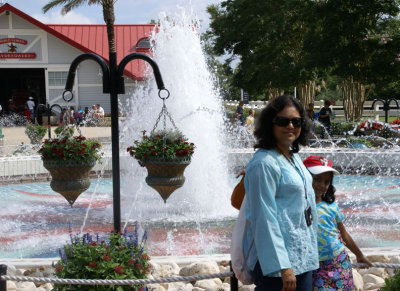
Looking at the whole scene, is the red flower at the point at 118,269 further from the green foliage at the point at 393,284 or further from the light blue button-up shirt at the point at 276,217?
the green foliage at the point at 393,284

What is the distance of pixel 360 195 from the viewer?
35.8ft

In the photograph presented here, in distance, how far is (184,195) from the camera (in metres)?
9.91

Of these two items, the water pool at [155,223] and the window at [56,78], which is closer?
the water pool at [155,223]

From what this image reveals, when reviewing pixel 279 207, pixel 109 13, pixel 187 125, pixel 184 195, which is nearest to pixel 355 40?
pixel 109 13

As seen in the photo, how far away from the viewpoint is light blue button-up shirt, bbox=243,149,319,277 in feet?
8.87

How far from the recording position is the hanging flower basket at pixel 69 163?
5395 millimetres

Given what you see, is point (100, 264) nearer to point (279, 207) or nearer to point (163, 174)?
point (279, 207)

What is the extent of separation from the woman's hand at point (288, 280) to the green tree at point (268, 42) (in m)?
24.5

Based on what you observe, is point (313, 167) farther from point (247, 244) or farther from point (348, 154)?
point (348, 154)

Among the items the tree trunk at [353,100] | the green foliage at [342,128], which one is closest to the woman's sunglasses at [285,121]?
the green foliage at [342,128]

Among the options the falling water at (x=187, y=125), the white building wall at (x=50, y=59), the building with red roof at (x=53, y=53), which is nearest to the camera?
the falling water at (x=187, y=125)

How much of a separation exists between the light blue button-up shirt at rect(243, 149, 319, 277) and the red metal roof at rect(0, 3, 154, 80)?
1167 inches

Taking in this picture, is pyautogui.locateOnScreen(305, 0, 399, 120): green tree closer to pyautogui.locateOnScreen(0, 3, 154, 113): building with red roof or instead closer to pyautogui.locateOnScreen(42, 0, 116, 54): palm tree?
pyautogui.locateOnScreen(42, 0, 116, 54): palm tree

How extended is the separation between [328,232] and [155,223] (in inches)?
209
